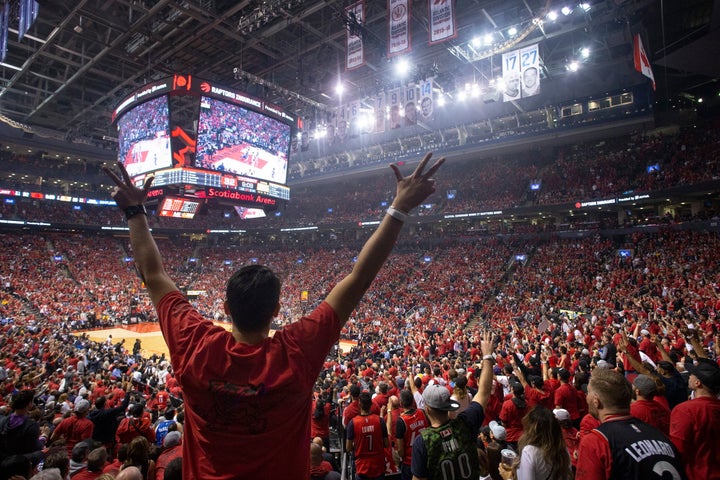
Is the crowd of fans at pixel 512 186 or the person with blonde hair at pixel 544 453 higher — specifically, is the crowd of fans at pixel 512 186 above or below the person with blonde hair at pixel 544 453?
above

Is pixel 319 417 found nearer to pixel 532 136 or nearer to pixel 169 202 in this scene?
pixel 169 202

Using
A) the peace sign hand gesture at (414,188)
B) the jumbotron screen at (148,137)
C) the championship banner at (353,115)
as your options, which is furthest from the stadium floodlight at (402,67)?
the peace sign hand gesture at (414,188)

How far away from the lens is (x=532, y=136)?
28.0 meters

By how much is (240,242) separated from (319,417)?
146ft

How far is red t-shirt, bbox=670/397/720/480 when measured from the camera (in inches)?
123

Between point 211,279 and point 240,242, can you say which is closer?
point 211,279

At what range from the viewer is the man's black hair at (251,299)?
5.04 feet

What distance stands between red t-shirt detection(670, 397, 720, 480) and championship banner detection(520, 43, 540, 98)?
14.6 meters

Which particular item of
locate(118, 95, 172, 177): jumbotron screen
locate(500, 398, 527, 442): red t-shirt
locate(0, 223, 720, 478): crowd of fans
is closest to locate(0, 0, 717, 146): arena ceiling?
locate(118, 95, 172, 177): jumbotron screen

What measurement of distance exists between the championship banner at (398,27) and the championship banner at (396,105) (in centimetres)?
547

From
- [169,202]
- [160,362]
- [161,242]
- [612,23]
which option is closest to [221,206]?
[169,202]

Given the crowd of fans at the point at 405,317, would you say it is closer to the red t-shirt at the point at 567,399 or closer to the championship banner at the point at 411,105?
the red t-shirt at the point at 567,399

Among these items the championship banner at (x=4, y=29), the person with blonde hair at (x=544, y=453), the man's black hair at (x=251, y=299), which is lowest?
the person with blonde hair at (x=544, y=453)

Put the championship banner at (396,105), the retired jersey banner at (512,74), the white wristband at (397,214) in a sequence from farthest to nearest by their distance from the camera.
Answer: the championship banner at (396,105), the retired jersey banner at (512,74), the white wristband at (397,214)
